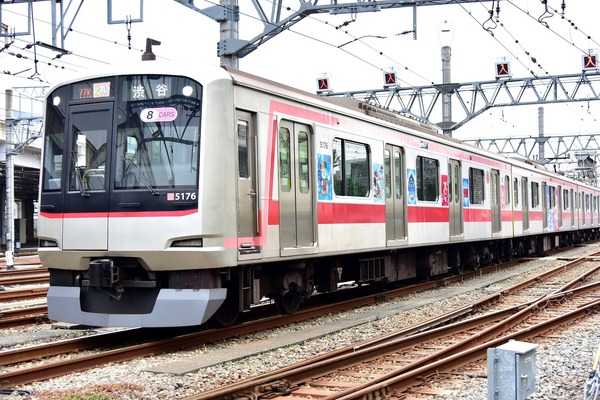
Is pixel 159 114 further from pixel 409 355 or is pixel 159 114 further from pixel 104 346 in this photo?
pixel 409 355

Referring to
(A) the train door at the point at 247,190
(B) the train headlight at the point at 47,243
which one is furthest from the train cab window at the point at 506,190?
(B) the train headlight at the point at 47,243

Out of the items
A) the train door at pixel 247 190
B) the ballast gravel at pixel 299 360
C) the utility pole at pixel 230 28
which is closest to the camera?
the ballast gravel at pixel 299 360

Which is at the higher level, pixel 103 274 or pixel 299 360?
pixel 103 274

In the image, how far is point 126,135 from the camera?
8844mm

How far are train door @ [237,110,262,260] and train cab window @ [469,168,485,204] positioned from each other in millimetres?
9917

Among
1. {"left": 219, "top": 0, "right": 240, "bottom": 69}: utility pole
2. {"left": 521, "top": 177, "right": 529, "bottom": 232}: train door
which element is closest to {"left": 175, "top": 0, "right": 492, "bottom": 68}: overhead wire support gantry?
{"left": 219, "top": 0, "right": 240, "bottom": 69}: utility pole

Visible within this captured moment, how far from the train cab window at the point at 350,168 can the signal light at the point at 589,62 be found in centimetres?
2117

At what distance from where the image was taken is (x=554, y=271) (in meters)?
19.0

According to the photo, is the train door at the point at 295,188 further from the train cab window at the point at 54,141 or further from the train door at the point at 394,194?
the train door at the point at 394,194

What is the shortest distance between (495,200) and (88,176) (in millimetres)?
13737

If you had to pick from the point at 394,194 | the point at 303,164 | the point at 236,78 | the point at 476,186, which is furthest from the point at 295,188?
the point at 476,186

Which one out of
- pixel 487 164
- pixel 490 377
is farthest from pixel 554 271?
pixel 490 377

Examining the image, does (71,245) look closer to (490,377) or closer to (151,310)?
(151,310)

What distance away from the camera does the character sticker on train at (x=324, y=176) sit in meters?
10.8
